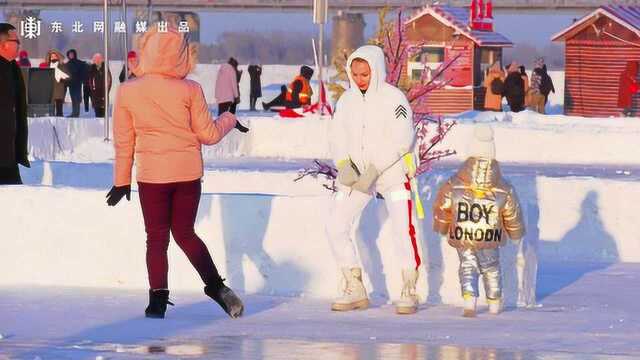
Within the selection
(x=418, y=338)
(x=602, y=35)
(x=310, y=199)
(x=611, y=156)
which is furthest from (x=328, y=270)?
(x=602, y=35)

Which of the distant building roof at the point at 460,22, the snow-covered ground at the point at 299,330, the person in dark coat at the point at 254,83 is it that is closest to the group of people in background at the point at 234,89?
the distant building roof at the point at 460,22

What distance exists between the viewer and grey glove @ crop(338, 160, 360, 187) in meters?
10.3

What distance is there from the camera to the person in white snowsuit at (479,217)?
34.0ft

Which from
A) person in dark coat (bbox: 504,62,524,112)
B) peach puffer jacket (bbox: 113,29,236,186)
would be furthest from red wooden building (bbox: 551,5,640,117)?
peach puffer jacket (bbox: 113,29,236,186)

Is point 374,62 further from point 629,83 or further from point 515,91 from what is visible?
point 629,83

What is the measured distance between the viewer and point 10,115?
14133 millimetres

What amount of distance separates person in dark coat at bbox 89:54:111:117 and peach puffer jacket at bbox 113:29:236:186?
27.3 metres

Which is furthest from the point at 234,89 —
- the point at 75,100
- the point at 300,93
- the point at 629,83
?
the point at 629,83

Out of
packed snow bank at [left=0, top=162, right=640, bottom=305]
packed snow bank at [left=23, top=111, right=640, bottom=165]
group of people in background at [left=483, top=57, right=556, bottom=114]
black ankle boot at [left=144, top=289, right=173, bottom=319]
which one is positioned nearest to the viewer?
black ankle boot at [left=144, top=289, right=173, bottom=319]

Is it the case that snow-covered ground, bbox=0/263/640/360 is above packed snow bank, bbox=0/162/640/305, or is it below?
below

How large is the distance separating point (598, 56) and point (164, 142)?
37.8m

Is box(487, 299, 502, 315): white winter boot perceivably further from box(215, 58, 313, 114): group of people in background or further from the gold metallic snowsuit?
box(215, 58, 313, 114): group of people in background

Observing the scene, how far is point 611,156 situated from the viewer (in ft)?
95.6

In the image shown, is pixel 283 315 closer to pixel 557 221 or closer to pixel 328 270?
pixel 328 270
